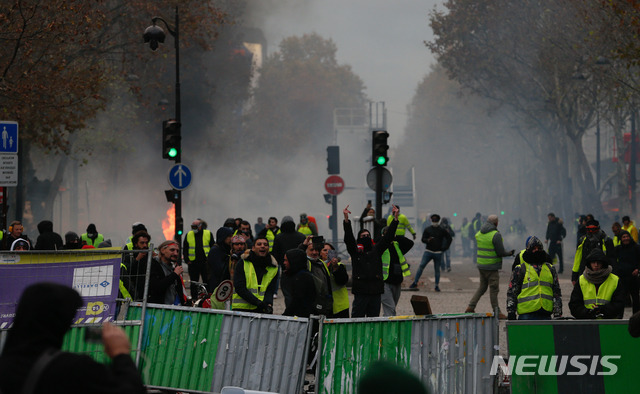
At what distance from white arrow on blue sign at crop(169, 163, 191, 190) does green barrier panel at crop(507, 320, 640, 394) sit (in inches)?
470

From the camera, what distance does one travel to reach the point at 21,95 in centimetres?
2131

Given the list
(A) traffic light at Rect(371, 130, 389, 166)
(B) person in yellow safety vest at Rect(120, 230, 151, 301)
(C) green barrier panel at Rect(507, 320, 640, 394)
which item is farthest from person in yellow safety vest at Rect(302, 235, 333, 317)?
(A) traffic light at Rect(371, 130, 389, 166)

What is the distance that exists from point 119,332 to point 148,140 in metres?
47.1

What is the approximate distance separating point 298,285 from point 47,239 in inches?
330

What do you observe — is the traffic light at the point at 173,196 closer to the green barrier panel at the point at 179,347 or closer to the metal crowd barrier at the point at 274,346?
the metal crowd barrier at the point at 274,346

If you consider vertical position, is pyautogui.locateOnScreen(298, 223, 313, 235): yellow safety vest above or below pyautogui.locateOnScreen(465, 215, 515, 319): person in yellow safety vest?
above

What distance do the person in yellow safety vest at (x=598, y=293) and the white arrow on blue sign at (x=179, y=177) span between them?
1079cm

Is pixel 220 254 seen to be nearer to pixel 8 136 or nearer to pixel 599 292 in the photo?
pixel 8 136

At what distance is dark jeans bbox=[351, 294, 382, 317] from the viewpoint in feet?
38.1

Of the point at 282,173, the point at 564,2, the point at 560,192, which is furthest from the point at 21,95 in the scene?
the point at 282,173

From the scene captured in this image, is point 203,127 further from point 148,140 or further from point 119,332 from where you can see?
point 119,332

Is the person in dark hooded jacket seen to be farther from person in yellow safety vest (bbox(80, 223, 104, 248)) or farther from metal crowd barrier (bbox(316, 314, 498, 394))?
metal crowd barrier (bbox(316, 314, 498, 394))

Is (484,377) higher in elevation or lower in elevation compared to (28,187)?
lower

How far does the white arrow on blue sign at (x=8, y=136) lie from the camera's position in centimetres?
1409
